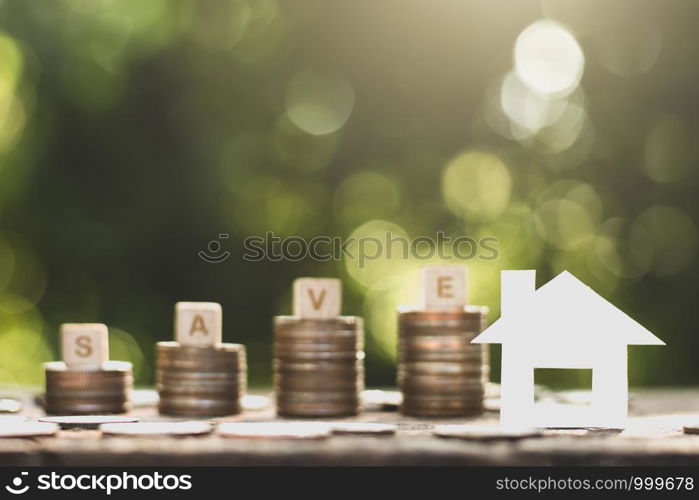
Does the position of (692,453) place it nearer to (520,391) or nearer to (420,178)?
(520,391)

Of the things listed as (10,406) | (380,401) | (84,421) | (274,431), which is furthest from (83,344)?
(274,431)

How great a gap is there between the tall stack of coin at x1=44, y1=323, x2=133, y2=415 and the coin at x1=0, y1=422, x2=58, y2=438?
2.23ft

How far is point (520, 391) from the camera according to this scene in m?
2.70

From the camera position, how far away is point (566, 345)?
2693 mm

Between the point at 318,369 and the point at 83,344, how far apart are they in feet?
2.54

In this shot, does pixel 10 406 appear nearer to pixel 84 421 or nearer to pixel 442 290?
pixel 84 421

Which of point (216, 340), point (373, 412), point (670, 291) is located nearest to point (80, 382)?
point (216, 340)

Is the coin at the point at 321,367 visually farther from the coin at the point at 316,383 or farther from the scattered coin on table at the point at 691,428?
the scattered coin on table at the point at 691,428

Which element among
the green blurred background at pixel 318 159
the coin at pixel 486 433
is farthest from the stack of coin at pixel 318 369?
the green blurred background at pixel 318 159

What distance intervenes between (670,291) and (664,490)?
5934 millimetres

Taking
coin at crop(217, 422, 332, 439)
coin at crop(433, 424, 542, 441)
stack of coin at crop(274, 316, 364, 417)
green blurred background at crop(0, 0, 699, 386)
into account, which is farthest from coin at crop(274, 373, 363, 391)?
green blurred background at crop(0, 0, 699, 386)

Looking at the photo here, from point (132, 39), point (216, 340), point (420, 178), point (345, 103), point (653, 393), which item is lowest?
point (653, 393)

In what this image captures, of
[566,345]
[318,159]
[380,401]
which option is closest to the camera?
[566,345]

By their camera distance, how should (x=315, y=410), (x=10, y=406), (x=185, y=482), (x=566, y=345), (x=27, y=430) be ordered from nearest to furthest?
1. (x=185, y=482)
2. (x=27, y=430)
3. (x=566, y=345)
4. (x=315, y=410)
5. (x=10, y=406)
